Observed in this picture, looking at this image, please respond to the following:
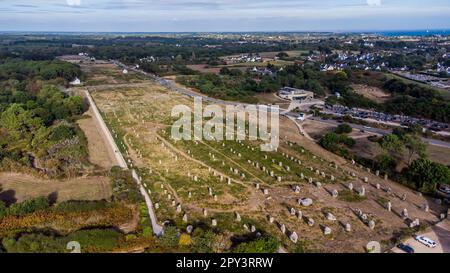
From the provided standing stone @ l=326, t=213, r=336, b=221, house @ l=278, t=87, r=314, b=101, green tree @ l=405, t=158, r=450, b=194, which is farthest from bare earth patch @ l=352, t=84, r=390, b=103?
standing stone @ l=326, t=213, r=336, b=221

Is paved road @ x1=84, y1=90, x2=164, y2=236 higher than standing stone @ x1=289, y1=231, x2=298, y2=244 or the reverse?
higher

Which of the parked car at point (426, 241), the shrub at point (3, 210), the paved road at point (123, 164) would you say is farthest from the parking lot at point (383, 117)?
the shrub at point (3, 210)

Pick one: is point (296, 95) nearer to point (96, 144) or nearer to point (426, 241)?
point (96, 144)

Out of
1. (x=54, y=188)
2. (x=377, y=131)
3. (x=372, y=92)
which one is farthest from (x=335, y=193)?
(x=372, y=92)

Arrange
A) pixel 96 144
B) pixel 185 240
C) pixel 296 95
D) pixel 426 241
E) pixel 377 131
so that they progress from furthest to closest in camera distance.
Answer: pixel 296 95, pixel 377 131, pixel 96 144, pixel 426 241, pixel 185 240

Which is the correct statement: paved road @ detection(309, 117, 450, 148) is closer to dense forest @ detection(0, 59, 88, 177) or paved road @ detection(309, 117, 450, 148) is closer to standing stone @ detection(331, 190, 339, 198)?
standing stone @ detection(331, 190, 339, 198)

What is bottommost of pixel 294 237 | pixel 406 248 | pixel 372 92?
pixel 406 248

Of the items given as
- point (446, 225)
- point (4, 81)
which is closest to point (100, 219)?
point (446, 225)
